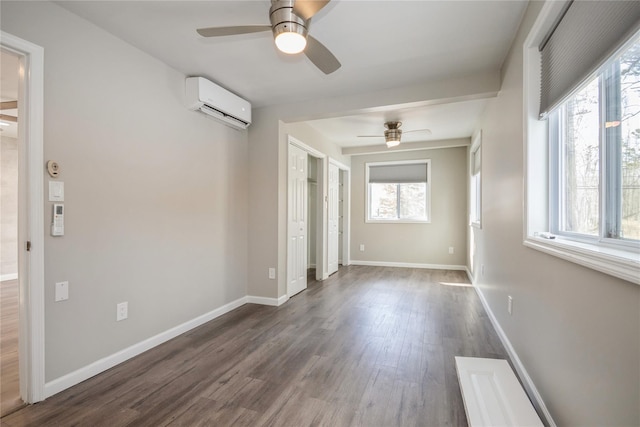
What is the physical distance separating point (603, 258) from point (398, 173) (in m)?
5.33

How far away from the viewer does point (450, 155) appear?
581 centimetres

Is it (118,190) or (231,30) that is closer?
(231,30)

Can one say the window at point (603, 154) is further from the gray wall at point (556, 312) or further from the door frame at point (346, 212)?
the door frame at point (346, 212)

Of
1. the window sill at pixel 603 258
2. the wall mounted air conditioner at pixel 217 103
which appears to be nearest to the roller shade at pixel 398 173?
the wall mounted air conditioner at pixel 217 103

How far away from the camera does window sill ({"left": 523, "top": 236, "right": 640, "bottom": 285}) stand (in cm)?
88

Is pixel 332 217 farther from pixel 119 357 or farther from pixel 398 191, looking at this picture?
pixel 119 357

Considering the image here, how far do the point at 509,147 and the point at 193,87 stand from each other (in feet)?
9.19

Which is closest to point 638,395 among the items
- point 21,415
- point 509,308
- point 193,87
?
point 509,308

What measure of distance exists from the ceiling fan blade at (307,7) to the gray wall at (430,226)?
191 inches

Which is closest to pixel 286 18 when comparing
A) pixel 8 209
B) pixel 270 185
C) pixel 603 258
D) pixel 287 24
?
pixel 287 24

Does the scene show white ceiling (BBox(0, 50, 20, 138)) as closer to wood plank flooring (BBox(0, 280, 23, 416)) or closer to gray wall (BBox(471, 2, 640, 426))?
wood plank flooring (BBox(0, 280, 23, 416))

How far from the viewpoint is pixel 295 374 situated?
6.75ft

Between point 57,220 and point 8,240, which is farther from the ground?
point 57,220

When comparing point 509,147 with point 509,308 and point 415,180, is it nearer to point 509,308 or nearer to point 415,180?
point 509,308
